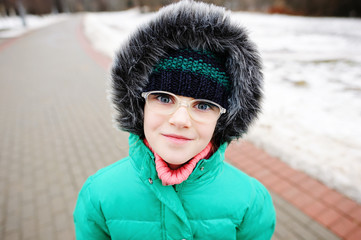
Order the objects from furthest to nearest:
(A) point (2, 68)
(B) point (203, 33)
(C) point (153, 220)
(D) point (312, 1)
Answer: (D) point (312, 1) → (A) point (2, 68) → (C) point (153, 220) → (B) point (203, 33)

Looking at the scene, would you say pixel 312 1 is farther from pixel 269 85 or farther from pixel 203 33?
pixel 203 33

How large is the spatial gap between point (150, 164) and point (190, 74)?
0.51 metres

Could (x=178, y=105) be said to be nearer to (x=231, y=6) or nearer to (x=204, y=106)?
(x=204, y=106)

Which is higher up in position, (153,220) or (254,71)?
(254,71)

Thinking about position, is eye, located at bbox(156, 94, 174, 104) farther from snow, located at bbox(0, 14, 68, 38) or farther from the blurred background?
snow, located at bbox(0, 14, 68, 38)

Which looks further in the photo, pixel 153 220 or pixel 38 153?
pixel 38 153

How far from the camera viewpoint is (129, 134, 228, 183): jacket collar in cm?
115

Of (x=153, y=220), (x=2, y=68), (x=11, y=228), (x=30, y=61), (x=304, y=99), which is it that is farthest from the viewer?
(x=30, y=61)

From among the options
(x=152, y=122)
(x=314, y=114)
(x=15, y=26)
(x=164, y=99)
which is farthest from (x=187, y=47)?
(x=15, y=26)

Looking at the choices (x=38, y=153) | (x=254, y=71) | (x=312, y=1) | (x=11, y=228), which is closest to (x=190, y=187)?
(x=254, y=71)

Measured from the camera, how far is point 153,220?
47.7 inches

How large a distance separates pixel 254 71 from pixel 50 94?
672 cm

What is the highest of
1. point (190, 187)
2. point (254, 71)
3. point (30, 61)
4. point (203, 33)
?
point (203, 33)

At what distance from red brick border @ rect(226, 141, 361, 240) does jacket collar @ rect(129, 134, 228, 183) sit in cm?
202
